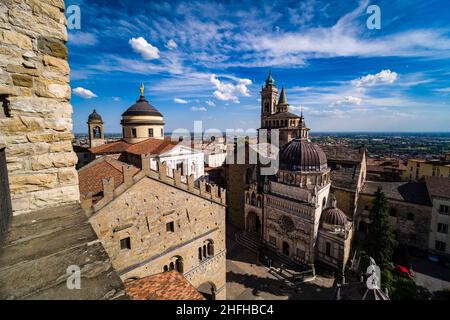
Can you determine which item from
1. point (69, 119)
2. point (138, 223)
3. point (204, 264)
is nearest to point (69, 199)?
point (69, 119)

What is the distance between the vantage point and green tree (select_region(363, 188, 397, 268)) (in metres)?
20.2

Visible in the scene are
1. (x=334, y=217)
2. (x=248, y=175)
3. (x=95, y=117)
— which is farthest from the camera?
(x=95, y=117)

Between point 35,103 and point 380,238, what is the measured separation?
1067 inches

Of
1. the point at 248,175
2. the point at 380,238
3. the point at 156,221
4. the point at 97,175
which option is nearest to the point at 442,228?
the point at 380,238

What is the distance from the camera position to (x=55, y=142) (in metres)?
3.85

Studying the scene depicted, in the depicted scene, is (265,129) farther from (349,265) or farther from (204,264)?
(204,264)

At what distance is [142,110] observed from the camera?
1141 inches

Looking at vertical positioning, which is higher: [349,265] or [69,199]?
[69,199]

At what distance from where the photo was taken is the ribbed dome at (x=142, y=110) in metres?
28.8

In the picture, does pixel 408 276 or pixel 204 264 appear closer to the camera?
pixel 204 264

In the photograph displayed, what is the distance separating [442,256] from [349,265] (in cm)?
1190

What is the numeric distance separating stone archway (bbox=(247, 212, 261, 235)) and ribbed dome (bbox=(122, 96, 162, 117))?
65.6 feet

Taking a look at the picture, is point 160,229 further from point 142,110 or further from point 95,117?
point 95,117
